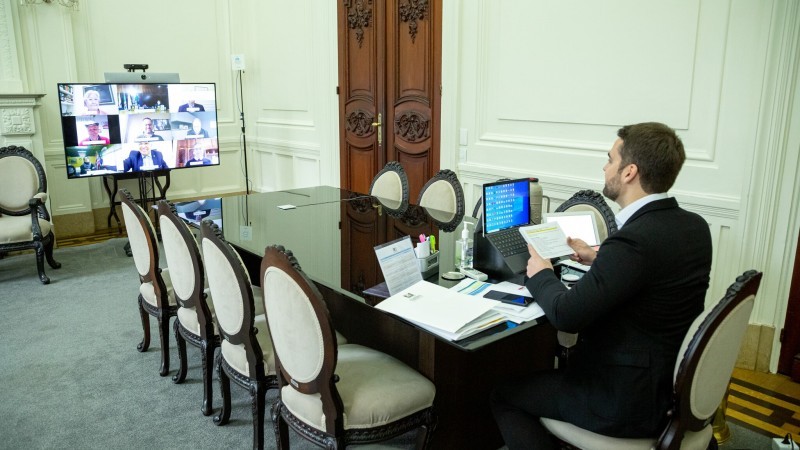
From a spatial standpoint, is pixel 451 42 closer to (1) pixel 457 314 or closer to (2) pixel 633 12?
(2) pixel 633 12

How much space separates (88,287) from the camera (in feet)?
14.2

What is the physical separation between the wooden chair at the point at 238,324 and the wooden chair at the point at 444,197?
1.40 meters

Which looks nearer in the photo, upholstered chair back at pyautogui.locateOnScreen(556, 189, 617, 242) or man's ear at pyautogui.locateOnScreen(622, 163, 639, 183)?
man's ear at pyautogui.locateOnScreen(622, 163, 639, 183)

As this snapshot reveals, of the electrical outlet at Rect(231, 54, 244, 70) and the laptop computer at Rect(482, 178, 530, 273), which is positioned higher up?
the electrical outlet at Rect(231, 54, 244, 70)

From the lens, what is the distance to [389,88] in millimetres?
5008

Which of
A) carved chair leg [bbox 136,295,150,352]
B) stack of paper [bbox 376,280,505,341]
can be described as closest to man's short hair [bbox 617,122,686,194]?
stack of paper [bbox 376,280,505,341]

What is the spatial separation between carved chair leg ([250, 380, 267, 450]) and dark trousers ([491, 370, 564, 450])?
0.85 m

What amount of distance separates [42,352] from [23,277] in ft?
5.28

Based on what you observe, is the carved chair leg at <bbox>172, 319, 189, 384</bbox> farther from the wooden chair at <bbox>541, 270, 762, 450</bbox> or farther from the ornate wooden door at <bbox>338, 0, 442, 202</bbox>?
the ornate wooden door at <bbox>338, 0, 442, 202</bbox>

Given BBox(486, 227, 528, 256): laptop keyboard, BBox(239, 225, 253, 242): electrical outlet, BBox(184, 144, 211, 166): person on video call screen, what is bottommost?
BBox(239, 225, 253, 242): electrical outlet

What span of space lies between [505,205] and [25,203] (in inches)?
164

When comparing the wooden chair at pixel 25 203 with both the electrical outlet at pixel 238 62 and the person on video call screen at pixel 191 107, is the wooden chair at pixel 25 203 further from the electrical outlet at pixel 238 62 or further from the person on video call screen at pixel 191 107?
the electrical outlet at pixel 238 62

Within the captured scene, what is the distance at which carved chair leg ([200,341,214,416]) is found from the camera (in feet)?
8.33

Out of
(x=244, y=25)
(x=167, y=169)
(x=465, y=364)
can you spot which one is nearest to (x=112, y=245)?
(x=167, y=169)
